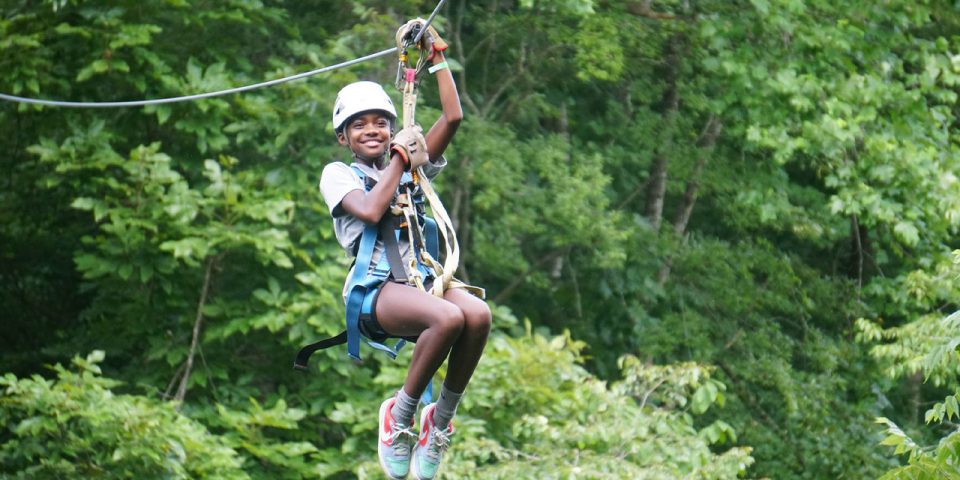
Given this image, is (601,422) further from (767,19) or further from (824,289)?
(824,289)

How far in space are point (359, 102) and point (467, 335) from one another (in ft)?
2.68

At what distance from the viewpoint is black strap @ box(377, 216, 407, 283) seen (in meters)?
4.59

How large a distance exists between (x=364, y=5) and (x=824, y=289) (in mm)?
4790

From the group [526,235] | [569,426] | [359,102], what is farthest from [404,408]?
[526,235]

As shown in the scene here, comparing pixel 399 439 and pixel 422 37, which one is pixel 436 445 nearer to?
pixel 399 439

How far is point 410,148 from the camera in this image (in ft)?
14.5

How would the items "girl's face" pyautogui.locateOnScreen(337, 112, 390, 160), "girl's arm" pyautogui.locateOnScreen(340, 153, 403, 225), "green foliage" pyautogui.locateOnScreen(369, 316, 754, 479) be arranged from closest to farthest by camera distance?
"girl's arm" pyautogui.locateOnScreen(340, 153, 403, 225) < "girl's face" pyautogui.locateOnScreen(337, 112, 390, 160) < "green foliage" pyautogui.locateOnScreen(369, 316, 754, 479)

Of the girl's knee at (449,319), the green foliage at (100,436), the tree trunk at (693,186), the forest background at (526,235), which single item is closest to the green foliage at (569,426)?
the forest background at (526,235)

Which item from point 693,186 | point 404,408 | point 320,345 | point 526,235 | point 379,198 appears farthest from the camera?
point 693,186

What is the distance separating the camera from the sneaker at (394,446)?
4.81 meters

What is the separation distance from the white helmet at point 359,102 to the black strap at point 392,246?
336 millimetres

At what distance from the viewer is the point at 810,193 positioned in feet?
39.9

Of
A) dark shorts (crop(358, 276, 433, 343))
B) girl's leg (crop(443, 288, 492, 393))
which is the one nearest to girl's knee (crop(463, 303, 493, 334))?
girl's leg (crop(443, 288, 492, 393))

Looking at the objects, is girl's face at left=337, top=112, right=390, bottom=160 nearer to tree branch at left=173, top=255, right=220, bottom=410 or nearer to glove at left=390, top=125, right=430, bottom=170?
glove at left=390, top=125, right=430, bottom=170
